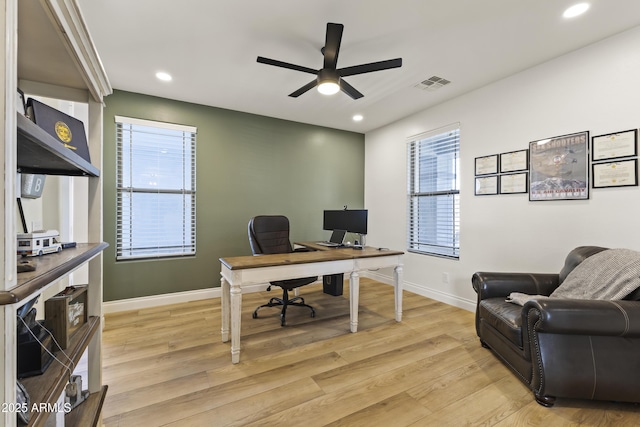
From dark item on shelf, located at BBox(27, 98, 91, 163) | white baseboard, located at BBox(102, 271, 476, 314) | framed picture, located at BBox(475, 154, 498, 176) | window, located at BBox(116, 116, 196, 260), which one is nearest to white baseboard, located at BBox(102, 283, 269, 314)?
white baseboard, located at BBox(102, 271, 476, 314)

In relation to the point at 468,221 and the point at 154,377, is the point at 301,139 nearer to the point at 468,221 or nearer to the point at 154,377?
the point at 468,221

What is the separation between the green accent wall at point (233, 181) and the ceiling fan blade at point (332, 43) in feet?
7.24

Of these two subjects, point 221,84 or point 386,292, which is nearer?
point 221,84

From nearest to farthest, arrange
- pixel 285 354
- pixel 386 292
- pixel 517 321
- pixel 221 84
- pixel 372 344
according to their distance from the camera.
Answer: pixel 517 321
pixel 285 354
pixel 372 344
pixel 221 84
pixel 386 292

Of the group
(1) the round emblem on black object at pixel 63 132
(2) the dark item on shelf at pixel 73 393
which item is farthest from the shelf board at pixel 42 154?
(2) the dark item on shelf at pixel 73 393

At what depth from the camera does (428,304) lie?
3.66 meters

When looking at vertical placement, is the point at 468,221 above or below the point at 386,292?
above

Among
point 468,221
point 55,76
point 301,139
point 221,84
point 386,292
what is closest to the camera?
point 55,76

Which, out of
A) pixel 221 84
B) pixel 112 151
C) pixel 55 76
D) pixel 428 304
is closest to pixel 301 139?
pixel 221 84

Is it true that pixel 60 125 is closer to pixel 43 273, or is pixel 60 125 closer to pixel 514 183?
pixel 43 273

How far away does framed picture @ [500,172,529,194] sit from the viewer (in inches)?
115

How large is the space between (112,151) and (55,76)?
2464mm

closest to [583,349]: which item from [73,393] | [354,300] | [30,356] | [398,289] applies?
[398,289]

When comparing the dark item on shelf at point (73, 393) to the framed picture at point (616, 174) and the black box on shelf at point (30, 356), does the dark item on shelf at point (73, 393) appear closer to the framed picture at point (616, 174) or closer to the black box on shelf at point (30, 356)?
the black box on shelf at point (30, 356)
